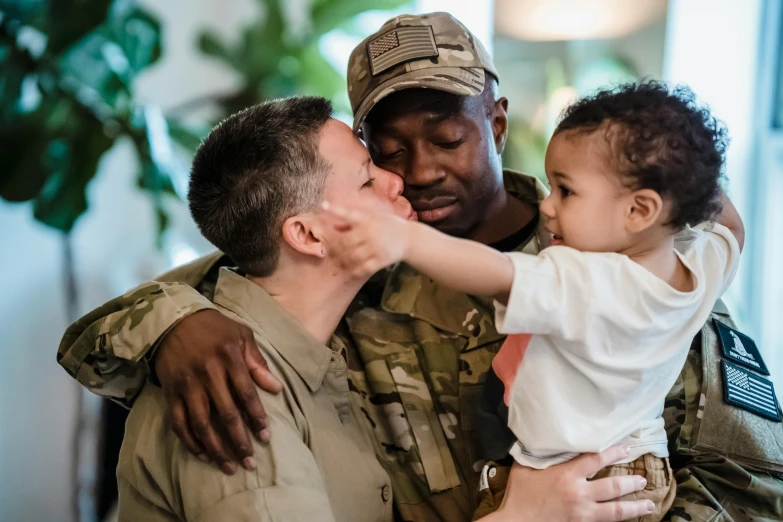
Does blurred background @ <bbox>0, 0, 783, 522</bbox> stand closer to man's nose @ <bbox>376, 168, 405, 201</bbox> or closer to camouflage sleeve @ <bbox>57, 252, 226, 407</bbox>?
camouflage sleeve @ <bbox>57, 252, 226, 407</bbox>

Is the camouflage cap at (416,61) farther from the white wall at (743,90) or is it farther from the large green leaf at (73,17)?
the white wall at (743,90)

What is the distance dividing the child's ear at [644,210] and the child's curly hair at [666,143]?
0.01 meters

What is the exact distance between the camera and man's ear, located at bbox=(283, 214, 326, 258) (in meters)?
1.29

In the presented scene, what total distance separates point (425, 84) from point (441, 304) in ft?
1.42

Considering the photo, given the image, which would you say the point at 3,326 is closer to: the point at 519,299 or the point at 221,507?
the point at 221,507

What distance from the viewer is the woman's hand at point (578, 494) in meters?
1.11

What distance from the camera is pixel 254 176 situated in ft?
4.26

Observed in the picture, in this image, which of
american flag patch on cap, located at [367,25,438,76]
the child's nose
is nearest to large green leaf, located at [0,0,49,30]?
american flag patch on cap, located at [367,25,438,76]

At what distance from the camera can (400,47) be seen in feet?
4.71

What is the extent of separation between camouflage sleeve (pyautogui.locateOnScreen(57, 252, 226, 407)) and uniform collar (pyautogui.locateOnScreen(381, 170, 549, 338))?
16.2 inches

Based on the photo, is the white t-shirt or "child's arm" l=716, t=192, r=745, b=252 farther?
"child's arm" l=716, t=192, r=745, b=252

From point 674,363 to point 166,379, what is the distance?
0.76m

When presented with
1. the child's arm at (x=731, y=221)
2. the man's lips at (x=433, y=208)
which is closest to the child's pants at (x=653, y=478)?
the child's arm at (x=731, y=221)

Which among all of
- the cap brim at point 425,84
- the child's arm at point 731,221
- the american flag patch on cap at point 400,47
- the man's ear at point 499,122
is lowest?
the child's arm at point 731,221
